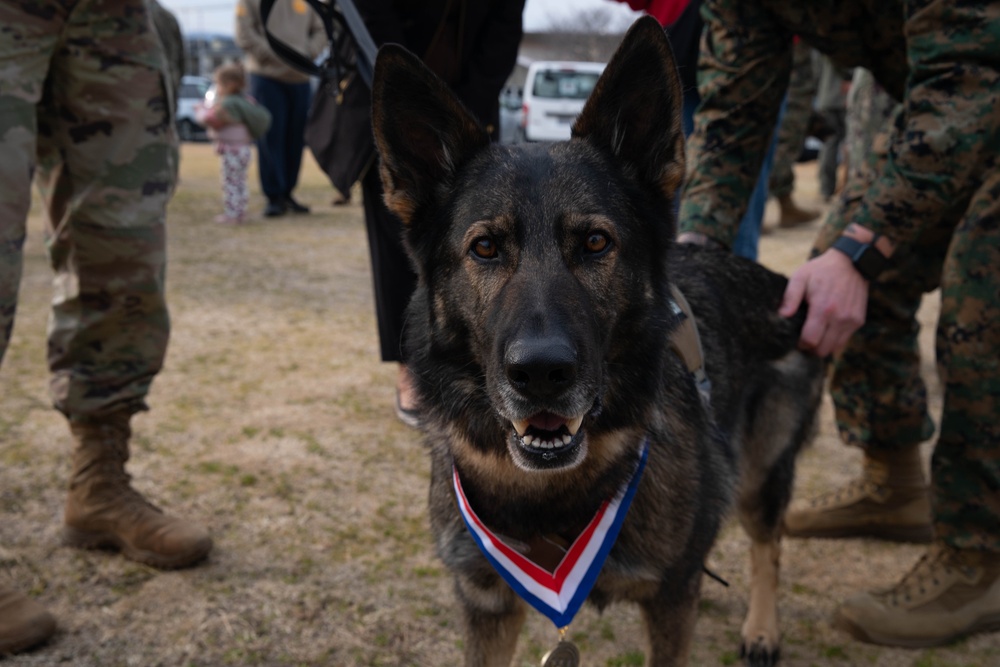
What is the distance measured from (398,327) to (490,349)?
2.14 metres

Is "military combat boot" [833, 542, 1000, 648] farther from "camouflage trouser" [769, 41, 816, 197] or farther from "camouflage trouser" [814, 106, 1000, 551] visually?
"camouflage trouser" [769, 41, 816, 197]

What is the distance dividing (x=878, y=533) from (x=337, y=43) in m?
3.14

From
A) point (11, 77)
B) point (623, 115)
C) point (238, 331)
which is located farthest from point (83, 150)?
point (238, 331)

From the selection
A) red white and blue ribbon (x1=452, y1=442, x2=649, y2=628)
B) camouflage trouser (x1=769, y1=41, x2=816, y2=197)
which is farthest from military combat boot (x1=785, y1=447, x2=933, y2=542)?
camouflage trouser (x1=769, y1=41, x2=816, y2=197)

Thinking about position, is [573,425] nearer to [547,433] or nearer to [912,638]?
[547,433]

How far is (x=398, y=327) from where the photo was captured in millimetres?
4066

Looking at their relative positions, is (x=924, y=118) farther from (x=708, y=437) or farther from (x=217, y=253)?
(x=217, y=253)

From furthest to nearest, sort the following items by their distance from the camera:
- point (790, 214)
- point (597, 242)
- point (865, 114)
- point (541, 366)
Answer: point (790, 214) → point (865, 114) → point (597, 242) → point (541, 366)

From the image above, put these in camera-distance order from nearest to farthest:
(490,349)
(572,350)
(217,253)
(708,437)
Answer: (572,350) → (490,349) → (708,437) → (217,253)

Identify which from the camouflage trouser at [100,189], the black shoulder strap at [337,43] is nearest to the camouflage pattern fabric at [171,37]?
the black shoulder strap at [337,43]

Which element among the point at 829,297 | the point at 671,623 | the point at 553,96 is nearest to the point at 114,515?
the point at 671,623

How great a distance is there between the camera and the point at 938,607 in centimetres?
275

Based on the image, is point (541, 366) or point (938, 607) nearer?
point (541, 366)

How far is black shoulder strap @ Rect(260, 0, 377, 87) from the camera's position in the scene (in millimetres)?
2881
